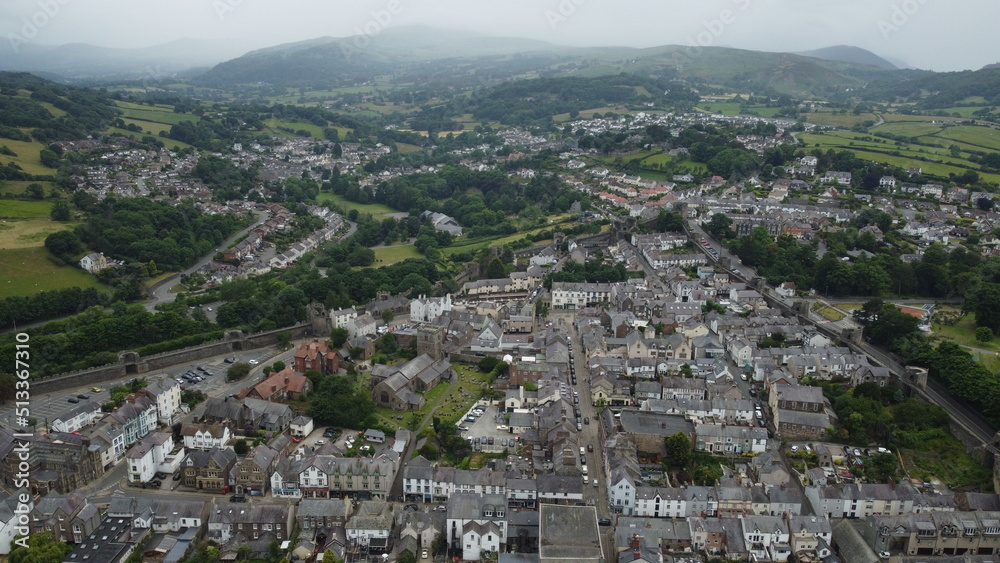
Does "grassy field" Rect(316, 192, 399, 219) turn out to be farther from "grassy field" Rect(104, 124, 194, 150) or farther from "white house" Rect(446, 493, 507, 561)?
"white house" Rect(446, 493, 507, 561)

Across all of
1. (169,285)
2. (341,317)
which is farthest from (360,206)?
(341,317)

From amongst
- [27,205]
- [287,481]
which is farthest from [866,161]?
[27,205]

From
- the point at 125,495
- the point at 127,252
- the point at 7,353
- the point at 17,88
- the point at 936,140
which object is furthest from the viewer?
Answer: the point at 17,88

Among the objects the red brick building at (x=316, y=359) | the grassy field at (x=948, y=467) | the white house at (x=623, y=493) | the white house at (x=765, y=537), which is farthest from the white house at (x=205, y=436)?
the grassy field at (x=948, y=467)

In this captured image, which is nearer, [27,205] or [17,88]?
[27,205]

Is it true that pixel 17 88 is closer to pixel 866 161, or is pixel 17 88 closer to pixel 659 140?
pixel 659 140

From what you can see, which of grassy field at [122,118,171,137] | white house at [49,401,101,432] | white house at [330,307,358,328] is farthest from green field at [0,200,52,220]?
grassy field at [122,118,171,137]
